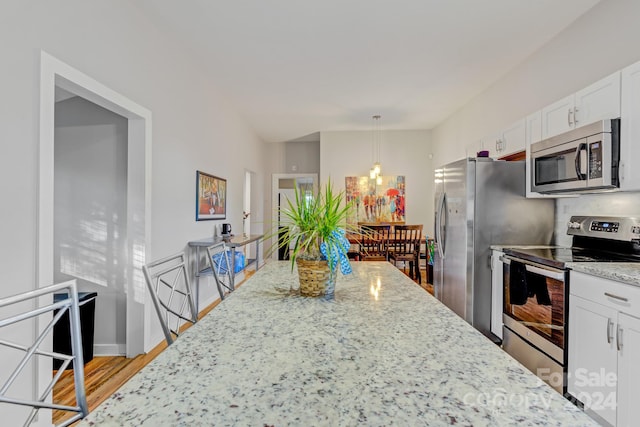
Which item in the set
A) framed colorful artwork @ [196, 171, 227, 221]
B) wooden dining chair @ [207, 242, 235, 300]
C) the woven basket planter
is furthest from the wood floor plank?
framed colorful artwork @ [196, 171, 227, 221]

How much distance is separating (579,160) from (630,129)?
1.01 ft

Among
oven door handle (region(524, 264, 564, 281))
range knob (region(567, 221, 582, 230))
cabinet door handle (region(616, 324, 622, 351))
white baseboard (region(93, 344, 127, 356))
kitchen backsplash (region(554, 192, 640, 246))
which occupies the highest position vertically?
kitchen backsplash (region(554, 192, 640, 246))

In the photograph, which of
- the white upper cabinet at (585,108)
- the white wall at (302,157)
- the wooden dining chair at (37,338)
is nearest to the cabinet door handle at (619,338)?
the white upper cabinet at (585,108)

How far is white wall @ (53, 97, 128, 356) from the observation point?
259cm

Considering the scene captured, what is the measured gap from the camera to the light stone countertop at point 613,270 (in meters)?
1.51

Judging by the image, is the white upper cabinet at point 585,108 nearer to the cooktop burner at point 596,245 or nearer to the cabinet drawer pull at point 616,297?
the cooktop burner at point 596,245

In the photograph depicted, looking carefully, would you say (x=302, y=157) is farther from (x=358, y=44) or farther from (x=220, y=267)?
(x=358, y=44)

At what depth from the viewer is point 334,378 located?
661mm

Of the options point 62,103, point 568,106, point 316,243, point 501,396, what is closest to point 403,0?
point 568,106

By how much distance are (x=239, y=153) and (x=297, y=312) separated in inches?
179

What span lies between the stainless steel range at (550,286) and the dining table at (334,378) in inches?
54.5

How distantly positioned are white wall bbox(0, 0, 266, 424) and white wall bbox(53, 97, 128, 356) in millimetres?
263

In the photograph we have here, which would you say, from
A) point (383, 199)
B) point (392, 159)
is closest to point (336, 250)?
point (383, 199)

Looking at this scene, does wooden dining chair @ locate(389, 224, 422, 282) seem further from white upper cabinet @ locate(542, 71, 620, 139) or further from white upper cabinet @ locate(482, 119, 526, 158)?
white upper cabinet @ locate(542, 71, 620, 139)
